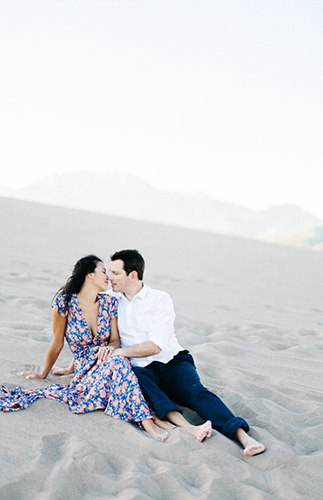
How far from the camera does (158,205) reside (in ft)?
630

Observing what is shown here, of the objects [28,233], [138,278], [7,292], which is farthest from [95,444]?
[28,233]

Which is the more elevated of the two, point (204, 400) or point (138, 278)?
point (138, 278)

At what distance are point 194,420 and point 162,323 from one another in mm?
731

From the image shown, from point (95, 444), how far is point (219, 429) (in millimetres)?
806

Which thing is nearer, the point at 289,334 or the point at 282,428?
the point at 282,428

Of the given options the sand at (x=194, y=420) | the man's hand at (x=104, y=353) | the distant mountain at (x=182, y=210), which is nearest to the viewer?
the sand at (x=194, y=420)

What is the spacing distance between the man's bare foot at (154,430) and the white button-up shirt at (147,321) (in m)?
0.53

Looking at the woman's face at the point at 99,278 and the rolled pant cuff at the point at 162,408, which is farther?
the woman's face at the point at 99,278

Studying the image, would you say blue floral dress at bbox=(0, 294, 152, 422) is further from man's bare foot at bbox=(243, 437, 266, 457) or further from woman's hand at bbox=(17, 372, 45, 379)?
man's bare foot at bbox=(243, 437, 266, 457)

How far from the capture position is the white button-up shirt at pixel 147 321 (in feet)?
10.3

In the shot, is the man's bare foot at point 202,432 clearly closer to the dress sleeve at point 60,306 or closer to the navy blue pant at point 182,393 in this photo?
the navy blue pant at point 182,393

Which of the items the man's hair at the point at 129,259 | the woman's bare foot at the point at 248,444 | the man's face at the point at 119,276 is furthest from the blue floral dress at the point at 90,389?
the woman's bare foot at the point at 248,444

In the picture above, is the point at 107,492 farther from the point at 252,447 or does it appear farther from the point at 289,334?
the point at 289,334

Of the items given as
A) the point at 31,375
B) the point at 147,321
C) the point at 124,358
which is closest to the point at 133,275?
the point at 147,321
